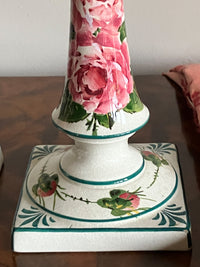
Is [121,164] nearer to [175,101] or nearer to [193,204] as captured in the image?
[193,204]

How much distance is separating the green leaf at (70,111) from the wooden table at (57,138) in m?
0.13

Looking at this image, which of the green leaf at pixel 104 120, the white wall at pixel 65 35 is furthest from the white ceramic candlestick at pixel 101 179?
the white wall at pixel 65 35

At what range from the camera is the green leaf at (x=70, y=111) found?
45 centimetres

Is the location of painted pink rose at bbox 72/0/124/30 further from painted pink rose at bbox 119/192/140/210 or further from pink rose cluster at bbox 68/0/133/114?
painted pink rose at bbox 119/192/140/210

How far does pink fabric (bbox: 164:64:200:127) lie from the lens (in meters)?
0.70

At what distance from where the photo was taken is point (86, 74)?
1.46 ft

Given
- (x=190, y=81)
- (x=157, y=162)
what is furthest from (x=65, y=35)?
(x=157, y=162)

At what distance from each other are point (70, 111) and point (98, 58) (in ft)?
0.20

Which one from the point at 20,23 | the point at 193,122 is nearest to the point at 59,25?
the point at 20,23

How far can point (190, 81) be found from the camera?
0.76m

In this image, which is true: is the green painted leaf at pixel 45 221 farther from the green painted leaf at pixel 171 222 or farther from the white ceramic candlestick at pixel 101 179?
the green painted leaf at pixel 171 222

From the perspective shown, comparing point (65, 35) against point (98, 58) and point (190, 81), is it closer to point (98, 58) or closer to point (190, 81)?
point (190, 81)

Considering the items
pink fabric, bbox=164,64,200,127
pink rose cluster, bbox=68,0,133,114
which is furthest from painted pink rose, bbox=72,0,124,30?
pink fabric, bbox=164,64,200,127

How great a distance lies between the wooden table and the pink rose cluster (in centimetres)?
15
